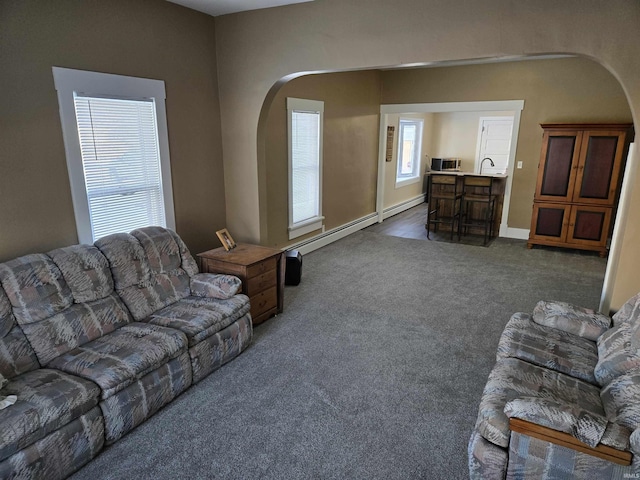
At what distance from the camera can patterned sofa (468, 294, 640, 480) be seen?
1637mm

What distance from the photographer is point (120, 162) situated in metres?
3.27

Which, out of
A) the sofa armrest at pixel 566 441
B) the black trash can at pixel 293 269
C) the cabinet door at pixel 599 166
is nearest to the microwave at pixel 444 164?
the cabinet door at pixel 599 166

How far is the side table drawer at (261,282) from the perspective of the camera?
338 cm

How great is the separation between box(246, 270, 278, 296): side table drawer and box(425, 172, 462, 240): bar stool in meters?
3.89

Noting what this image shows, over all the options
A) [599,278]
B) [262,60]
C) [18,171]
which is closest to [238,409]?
[18,171]

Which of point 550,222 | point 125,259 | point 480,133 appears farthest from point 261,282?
point 480,133

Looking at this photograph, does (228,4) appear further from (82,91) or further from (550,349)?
(550,349)

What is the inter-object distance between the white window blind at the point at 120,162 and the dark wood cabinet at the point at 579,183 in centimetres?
513

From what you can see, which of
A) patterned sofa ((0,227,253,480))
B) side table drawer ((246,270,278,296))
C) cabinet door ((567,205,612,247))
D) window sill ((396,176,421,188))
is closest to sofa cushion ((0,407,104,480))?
patterned sofa ((0,227,253,480))

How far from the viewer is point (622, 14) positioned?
2523 mm

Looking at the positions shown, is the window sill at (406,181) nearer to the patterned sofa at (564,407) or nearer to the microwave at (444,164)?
the microwave at (444,164)

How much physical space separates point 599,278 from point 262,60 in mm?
4478

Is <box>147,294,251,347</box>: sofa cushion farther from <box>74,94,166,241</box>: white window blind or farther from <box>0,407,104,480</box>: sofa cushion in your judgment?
<box>74,94,166,241</box>: white window blind

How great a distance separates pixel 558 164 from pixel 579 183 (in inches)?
14.8
